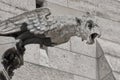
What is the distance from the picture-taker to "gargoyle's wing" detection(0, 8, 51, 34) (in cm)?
557

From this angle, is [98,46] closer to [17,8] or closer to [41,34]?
[17,8]

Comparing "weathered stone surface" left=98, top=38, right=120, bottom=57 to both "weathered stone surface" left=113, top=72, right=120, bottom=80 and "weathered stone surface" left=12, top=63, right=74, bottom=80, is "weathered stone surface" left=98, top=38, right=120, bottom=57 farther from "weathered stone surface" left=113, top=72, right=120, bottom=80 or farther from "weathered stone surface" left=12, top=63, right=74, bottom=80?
"weathered stone surface" left=12, top=63, right=74, bottom=80

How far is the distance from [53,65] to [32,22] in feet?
8.86

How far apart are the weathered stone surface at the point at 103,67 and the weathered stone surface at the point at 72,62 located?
67 mm

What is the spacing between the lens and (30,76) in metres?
7.71

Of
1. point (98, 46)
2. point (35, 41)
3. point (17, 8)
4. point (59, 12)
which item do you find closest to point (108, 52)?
point (98, 46)

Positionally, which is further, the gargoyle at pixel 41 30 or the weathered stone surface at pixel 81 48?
the weathered stone surface at pixel 81 48

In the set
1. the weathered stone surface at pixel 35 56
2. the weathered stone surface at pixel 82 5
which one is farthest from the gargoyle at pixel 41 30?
the weathered stone surface at pixel 82 5

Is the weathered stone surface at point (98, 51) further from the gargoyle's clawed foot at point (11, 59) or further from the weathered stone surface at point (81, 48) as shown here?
the gargoyle's clawed foot at point (11, 59)

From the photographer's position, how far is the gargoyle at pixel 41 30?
17.9ft

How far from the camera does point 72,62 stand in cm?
849

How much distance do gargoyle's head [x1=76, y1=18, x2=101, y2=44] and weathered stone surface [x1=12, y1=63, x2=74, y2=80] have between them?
7.15ft

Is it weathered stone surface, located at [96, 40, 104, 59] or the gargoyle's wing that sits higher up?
the gargoyle's wing

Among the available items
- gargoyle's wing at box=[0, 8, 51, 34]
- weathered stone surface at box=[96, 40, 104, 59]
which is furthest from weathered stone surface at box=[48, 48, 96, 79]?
gargoyle's wing at box=[0, 8, 51, 34]
